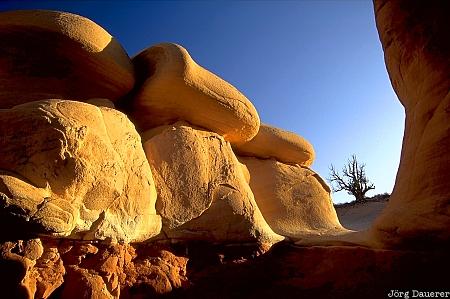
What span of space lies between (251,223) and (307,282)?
2.31 ft

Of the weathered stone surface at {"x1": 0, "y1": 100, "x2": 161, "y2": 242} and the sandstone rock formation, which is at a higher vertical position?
the weathered stone surface at {"x1": 0, "y1": 100, "x2": 161, "y2": 242}

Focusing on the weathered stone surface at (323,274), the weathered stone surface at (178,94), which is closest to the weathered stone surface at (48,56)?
the weathered stone surface at (178,94)

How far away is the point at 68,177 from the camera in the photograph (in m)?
2.27

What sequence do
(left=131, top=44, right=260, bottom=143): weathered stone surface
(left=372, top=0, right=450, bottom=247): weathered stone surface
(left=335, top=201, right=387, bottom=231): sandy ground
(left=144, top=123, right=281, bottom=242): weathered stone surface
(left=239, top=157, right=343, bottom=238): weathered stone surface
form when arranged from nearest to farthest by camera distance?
(left=372, top=0, right=450, bottom=247): weathered stone surface → (left=144, top=123, right=281, bottom=242): weathered stone surface → (left=131, top=44, right=260, bottom=143): weathered stone surface → (left=239, top=157, right=343, bottom=238): weathered stone surface → (left=335, top=201, right=387, bottom=231): sandy ground

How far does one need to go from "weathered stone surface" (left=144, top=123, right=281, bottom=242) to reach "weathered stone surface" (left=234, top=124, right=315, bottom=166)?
1.17 metres

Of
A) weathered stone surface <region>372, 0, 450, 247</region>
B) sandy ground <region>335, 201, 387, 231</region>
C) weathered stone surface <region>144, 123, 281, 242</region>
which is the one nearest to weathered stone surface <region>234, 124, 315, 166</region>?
weathered stone surface <region>144, 123, 281, 242</region>

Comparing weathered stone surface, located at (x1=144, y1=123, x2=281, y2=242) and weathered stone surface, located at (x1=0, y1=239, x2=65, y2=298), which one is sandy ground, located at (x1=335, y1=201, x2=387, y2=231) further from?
weathered stone surface, located at (x1=0, y1=239, x2=65, y2=298)

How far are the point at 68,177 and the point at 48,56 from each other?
4.65ft

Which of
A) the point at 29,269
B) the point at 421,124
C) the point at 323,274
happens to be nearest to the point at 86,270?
the point at 29,269

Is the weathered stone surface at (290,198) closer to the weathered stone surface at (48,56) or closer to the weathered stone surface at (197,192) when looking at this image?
the weathered stone surface at (197,192)

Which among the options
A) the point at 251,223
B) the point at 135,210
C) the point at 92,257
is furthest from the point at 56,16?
the point at 251,223

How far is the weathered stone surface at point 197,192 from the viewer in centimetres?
305

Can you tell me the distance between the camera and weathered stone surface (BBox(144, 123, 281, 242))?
3.05m

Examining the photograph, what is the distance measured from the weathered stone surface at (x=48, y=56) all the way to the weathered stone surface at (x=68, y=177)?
671mm
